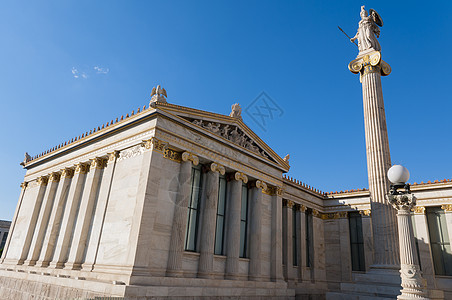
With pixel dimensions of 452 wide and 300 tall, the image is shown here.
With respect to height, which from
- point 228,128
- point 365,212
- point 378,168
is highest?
point 228,128

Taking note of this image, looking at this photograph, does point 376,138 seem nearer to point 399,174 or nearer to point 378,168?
point 378,168

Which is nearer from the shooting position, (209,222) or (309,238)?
(209,222)

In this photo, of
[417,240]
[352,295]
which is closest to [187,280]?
[352,295]

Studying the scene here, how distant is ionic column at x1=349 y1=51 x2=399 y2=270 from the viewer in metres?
23.4

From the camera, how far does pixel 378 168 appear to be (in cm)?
2580

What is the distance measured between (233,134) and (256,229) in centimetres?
868

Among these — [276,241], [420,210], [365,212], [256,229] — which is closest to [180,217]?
[256,229]

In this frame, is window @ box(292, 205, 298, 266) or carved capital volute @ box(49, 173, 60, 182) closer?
carved capital volute @ box(49, 173, 60, 182)

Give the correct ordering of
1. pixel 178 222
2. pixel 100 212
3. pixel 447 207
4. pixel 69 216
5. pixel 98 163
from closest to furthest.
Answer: pixel 178 222 → pixel 100 212 → pixel 98 163 → pixel 69 216 → pixel 447 207

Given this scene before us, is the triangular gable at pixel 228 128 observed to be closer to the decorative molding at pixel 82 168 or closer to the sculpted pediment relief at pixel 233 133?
the sculpted pediment relief at pixel 233 133

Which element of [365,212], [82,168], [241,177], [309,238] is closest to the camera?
[82,168]

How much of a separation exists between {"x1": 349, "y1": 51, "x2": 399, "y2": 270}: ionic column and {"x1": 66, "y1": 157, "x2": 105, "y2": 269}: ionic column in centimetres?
2166

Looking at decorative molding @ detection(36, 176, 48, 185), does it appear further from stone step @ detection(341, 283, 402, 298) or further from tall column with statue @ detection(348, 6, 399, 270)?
tall column with statue @ detection(348, 6, 399, 270)

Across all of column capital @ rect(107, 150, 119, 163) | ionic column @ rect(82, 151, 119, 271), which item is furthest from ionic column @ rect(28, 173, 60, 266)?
column capital @ rect(107, 150, 119, 163)
